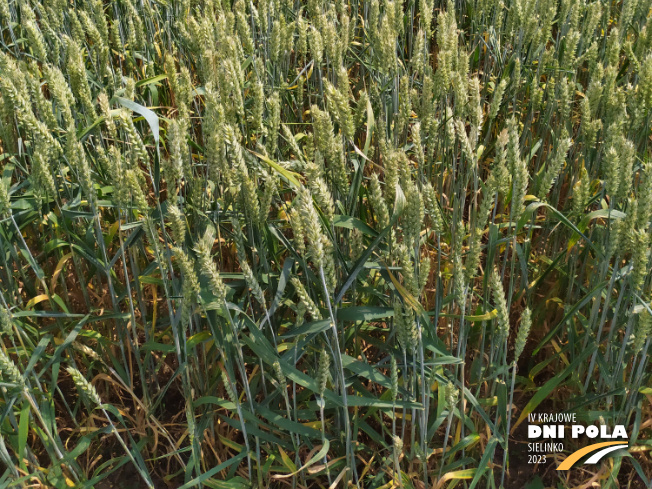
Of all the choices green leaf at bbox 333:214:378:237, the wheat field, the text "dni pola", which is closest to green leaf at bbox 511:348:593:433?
the wheat field

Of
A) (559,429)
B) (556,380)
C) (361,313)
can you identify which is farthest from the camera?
(559,429)

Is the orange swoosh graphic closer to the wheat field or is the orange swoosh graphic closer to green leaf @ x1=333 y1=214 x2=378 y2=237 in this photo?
the wheat field

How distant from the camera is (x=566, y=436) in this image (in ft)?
5.17

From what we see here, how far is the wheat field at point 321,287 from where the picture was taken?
1.22 m

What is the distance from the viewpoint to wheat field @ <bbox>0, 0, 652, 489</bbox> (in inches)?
47.9

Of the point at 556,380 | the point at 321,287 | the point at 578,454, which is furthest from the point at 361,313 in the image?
the point at 578,454

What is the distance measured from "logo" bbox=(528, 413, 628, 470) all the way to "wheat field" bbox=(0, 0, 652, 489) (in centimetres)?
3

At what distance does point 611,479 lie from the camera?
53.8 inches

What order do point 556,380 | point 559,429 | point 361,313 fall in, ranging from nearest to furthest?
point 361,313
point 556,380
point 559,429

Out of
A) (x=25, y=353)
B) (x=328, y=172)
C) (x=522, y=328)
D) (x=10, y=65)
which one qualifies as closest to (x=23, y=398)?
(x=25, y=353)

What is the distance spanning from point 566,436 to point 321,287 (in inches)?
30.4

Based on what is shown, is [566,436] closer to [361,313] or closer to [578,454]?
[578,454]

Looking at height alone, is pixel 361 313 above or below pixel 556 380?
above

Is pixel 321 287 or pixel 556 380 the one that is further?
pixel 556 380
